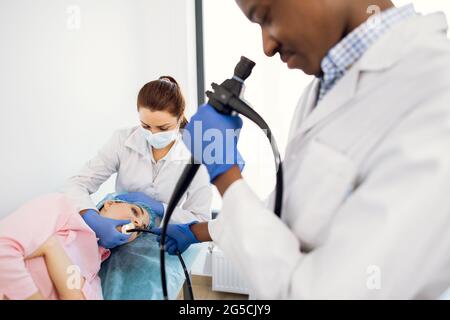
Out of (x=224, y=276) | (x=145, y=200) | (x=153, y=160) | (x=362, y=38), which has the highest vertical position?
(x=362, y=38)

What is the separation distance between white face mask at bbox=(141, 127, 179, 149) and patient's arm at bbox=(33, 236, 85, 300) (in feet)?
1.90

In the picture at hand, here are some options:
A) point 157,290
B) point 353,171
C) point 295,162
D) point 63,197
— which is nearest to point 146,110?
point 63,197

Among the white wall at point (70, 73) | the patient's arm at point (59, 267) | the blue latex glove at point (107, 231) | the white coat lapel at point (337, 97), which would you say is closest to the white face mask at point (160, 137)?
the white wall at point (70, 73)

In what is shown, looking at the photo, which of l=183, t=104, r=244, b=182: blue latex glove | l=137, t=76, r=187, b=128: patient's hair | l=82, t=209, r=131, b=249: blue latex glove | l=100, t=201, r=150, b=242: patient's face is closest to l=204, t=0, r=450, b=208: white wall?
l=137, t=76, r=187, b=128: patient's hair

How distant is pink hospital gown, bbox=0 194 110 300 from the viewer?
0.74m

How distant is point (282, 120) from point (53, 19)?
1.19 meters

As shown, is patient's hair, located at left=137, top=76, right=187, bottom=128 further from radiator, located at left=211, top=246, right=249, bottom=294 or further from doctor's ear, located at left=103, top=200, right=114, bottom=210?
radiator, located at left=211, top=246, right=249, bottom=294

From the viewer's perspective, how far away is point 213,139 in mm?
699

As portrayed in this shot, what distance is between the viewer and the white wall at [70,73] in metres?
0.96

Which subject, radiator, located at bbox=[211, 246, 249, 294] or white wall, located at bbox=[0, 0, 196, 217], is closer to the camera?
white wall, located at bbox=[0, 0, 196, 217]

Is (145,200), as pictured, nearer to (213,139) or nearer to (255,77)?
(213,139)

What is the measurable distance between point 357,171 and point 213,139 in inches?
12.2

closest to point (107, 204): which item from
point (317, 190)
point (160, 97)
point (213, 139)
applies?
point (160, 97)
